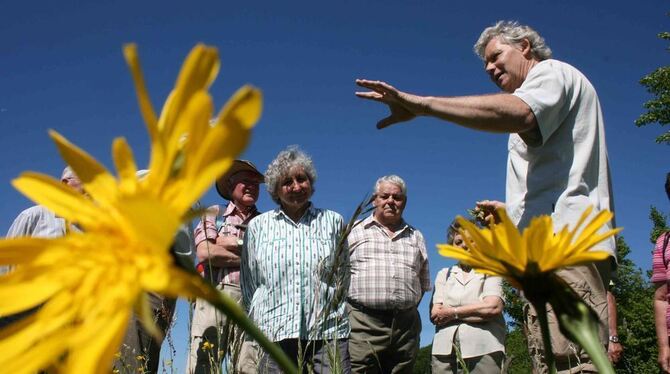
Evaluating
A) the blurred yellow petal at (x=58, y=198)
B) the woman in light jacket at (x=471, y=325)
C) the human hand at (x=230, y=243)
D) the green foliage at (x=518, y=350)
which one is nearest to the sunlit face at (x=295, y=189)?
the human hand at (x=230, y=243)

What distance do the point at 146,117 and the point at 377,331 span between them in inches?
149

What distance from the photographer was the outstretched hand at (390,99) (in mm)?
2037

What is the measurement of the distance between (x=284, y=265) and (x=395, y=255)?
3.90ft

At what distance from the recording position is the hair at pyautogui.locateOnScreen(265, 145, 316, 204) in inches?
146

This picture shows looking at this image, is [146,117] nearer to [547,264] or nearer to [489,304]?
[547,264]

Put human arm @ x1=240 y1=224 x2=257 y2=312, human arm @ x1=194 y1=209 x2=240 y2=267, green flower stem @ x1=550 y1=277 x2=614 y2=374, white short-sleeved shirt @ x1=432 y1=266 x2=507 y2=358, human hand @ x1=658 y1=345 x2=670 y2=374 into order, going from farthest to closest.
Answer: white short-sleeved shirt @ x1=432 y1=266 x2=507 y2=358, human arm @ x1=194 y1=209 x2=240 y2=267, human arm @ x1=240 y1=224 x2=257 y2=312, human hand @ x1=658 y1=345 x2=670 y2=374, green flower stem @ x1=550 y1=277 x2=614 y2=374

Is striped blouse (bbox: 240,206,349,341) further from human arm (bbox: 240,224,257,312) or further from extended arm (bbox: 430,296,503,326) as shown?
extended arm (bbox: 430,296,503,326)

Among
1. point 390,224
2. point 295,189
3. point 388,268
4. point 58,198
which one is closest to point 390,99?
point 295,189

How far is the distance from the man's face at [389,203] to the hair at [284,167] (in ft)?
2.77

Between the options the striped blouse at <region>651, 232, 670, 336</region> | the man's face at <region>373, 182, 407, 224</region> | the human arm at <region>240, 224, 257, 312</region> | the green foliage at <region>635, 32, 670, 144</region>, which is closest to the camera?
the striped blouse at <region>651, 232, 670, 336</region>

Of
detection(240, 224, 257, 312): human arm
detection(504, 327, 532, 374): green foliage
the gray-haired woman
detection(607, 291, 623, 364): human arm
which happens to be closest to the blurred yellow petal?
detection(607, 291, 623, 364): human arm

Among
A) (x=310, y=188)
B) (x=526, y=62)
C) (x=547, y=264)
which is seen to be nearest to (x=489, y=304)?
(x=310, y=188)

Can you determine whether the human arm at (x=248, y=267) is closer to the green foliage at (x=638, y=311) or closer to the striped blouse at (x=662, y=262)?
the striped blouse at (x=662, y=262)

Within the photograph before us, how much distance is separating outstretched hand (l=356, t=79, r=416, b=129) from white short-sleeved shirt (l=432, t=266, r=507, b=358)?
6.83 feet
